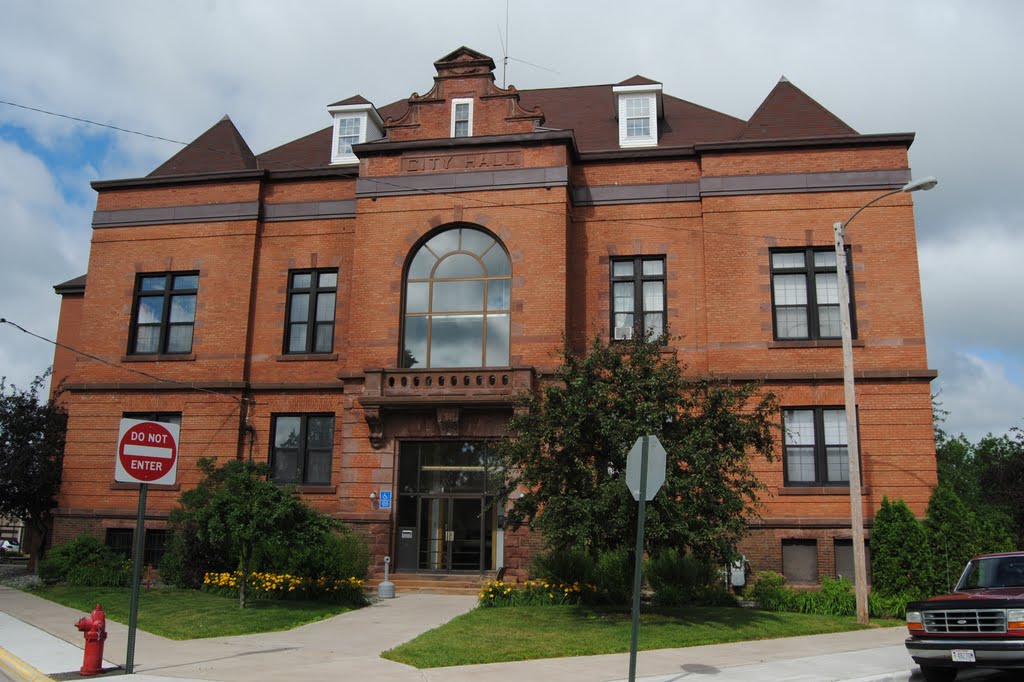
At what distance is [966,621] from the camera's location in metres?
11.2

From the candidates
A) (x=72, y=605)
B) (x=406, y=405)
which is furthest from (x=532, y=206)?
(x=72, y=605)

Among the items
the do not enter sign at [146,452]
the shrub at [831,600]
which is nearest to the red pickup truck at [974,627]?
the shrub at [831,600]

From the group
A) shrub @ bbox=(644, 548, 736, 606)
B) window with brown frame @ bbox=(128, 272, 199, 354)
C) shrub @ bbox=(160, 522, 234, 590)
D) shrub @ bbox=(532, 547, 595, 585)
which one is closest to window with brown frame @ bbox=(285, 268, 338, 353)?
window with brown frame @ bbox=(128, 272, 199, 354)

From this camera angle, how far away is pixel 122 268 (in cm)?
2800

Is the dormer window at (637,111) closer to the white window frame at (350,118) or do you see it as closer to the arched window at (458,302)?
the arched window at (458,302)

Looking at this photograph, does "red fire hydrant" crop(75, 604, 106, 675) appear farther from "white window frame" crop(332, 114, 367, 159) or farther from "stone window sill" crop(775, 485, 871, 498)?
"white window frame" crop(332, 114, 367, 159)

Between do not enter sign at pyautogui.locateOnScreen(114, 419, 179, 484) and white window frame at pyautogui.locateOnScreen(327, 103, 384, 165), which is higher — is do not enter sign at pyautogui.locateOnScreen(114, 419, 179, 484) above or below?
below

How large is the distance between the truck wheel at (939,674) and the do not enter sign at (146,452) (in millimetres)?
10572

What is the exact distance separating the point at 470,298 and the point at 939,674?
53.1 feet

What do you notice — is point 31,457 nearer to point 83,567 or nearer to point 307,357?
point 83,567

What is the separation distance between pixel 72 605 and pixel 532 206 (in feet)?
50.5

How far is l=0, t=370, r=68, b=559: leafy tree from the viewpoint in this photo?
85.7ft

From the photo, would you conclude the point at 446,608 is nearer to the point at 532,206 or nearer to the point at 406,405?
the point at 406,405

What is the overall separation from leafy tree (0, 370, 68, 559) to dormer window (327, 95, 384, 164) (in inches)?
491
